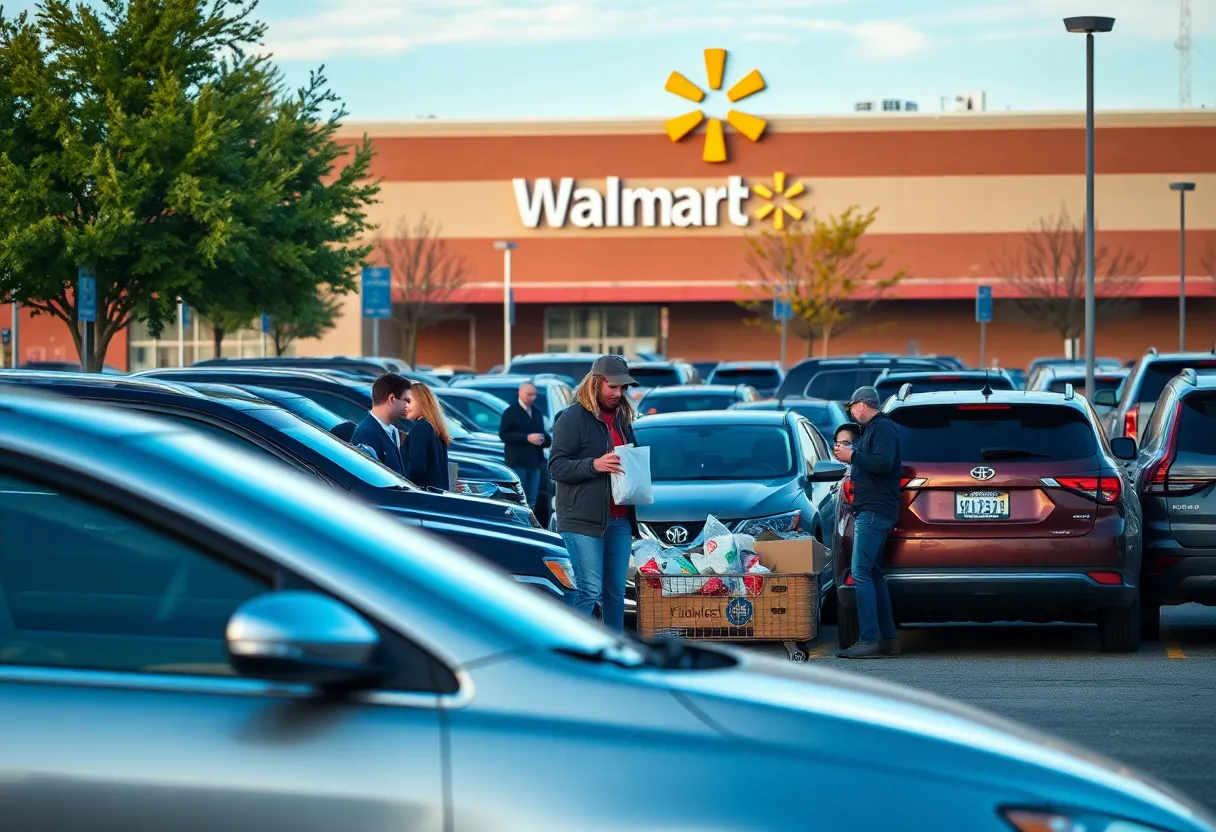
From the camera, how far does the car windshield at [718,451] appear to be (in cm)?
1366

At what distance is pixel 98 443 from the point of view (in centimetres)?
358

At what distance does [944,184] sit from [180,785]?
210ft

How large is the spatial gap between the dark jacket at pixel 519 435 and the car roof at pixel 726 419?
4491 millimetres

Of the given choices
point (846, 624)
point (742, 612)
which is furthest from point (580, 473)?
point (846, 624)

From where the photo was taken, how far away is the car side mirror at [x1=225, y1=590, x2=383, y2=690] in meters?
3.27

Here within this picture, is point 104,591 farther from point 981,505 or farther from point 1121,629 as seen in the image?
point 1121,629

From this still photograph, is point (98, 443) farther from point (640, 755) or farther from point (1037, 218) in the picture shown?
point (1037, 218)

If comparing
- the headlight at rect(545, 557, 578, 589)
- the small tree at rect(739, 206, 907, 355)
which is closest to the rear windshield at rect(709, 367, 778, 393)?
the headlight at rect(545, 557, 578, 589)

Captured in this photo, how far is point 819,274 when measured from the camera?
61875 mm

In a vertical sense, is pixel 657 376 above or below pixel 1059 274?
below

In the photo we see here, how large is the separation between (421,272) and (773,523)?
5280cm

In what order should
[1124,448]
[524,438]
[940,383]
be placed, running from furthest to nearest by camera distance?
[940,383] < [524,438] < [1124,448]

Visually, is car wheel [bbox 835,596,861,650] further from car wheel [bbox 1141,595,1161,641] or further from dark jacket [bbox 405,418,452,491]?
dark jacket [bbox 405,418,452,491]

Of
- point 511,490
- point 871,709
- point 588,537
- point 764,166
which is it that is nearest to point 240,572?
point 871,709
